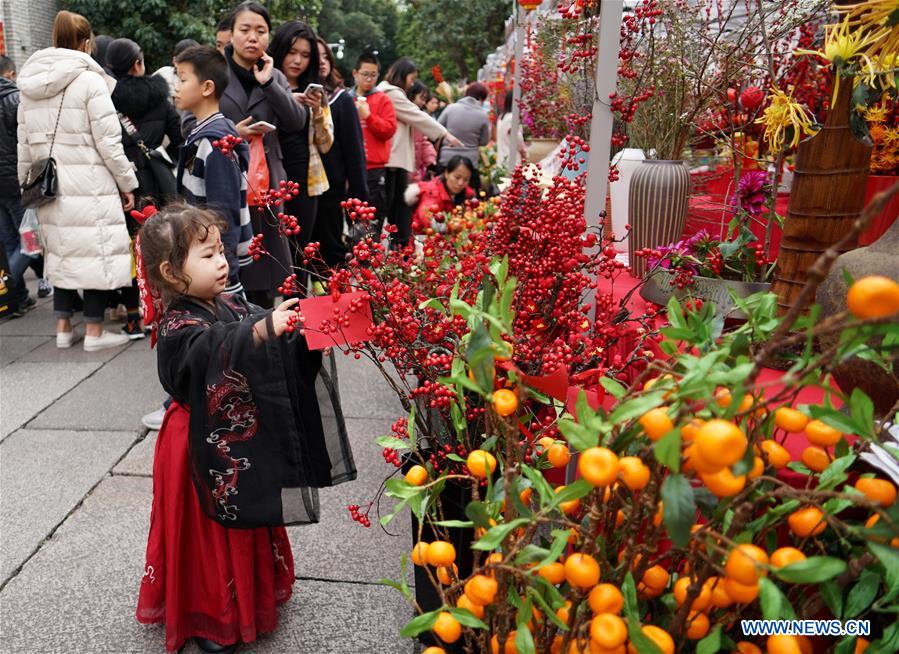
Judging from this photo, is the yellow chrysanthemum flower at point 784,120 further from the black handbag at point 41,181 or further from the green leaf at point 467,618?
the black handbag at point 41,181

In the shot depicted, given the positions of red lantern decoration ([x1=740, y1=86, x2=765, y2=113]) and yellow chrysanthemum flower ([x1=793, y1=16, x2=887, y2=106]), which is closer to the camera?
yellow chrysanthemum flower ([x1=793, y1=16, x2=887, y2=106])

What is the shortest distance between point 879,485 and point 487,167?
6.99 metres

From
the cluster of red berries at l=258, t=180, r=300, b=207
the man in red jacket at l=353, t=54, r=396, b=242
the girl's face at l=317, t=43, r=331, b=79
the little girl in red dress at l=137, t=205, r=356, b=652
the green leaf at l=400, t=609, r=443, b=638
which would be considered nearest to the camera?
the green leaf at l=400, t=609, r=443, b=638

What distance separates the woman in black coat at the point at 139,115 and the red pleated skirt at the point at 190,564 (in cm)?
278

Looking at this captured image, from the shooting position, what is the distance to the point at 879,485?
786 mm

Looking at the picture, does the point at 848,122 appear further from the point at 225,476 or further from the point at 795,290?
the point at 225,476

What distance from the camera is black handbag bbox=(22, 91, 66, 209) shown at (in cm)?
399

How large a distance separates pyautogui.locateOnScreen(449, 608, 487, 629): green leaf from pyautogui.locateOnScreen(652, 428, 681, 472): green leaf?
359mm

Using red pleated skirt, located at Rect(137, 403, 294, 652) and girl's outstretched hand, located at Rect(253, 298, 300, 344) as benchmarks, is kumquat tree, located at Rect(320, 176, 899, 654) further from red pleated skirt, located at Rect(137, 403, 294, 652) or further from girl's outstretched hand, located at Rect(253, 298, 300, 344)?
red pleated skirt, located at Rect(137, 403, 294, 652)

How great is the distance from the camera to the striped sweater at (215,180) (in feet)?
9.22

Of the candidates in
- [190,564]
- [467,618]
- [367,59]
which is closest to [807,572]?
[467,618]

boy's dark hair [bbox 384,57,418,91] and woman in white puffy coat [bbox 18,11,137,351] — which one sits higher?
boy's dark hair [bbox 384,57,418,91]

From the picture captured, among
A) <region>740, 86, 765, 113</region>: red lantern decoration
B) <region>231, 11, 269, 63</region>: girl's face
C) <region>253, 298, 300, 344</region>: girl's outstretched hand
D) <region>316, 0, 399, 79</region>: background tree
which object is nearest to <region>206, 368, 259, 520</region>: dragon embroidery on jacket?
<region>253, 298, 300, 344</region>: girl's outstretched hand

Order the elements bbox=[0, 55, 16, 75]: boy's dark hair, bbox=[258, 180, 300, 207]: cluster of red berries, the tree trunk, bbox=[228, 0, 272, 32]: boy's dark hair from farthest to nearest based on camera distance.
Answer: bbox=[0, 55, 16, 75]: boy's dark hair, bbox=[228, 0, 272, 32]: boy's dark hair, bbox=[258, 180, 300, 207]: cluster of red berries, the tree trunk
